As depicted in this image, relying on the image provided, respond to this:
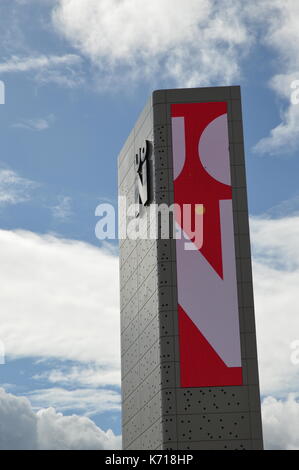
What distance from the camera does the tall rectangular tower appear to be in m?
79.4

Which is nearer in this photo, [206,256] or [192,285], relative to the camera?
[192,285]

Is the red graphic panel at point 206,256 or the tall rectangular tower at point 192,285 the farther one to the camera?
the red graphic panel at point 206,256

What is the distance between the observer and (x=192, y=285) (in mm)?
83125

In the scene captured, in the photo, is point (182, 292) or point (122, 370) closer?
point (182, 292)

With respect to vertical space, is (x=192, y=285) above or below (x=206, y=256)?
below

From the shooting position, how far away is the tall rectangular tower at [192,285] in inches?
3127

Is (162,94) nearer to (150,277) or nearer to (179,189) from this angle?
(179,189)

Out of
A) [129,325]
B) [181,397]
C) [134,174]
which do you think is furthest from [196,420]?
[134,174]

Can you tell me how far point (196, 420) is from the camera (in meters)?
78.9

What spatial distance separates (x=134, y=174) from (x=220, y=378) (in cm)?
2473

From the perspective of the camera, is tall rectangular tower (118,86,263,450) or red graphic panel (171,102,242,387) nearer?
tall rectangular tower (118,86,263,450)

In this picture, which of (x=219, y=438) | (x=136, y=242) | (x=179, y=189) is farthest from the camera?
(x=136, y=242)
